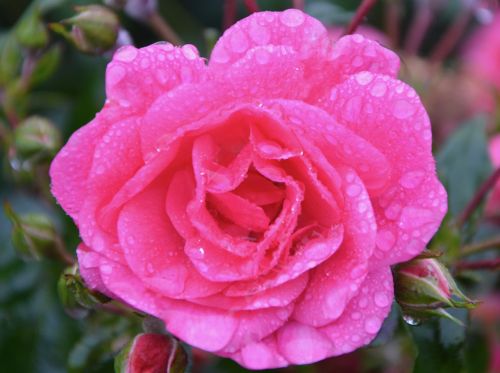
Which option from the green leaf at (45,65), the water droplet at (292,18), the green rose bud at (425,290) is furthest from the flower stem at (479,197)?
the green leaf at (45,65)

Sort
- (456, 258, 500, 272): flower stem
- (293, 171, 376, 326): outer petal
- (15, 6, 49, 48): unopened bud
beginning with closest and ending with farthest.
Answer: (293, 171, 376, 326): outer petal
(456, 258, 500, 272): flower stem
(15, 6, 49, 48): unopened bud

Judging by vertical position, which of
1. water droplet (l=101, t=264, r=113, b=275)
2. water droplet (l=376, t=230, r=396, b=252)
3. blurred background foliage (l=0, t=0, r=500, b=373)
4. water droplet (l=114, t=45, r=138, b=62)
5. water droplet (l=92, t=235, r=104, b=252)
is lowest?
blurred background foliage (l=0, t=0, r=500, b=373)

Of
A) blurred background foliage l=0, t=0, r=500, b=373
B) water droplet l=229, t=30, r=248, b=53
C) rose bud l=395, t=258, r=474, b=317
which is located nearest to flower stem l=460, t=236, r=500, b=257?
blurred background foliage l=0, t=0, r=500, b=373

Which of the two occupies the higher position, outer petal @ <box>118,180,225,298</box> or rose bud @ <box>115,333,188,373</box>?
outer petal @ <box>118,180,225,298</box>

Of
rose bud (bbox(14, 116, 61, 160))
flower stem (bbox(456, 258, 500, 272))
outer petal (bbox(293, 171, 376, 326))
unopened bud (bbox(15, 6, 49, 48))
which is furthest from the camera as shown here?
unopened bud (bbox(15, 6, 49, 48))

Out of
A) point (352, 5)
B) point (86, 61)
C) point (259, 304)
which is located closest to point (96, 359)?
point (259, 304)

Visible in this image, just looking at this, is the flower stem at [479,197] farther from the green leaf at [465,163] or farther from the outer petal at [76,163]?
the outer petal at [76,163]

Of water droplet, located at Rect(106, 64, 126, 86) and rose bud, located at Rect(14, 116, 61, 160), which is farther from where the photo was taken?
rose bud, located at Rect(14, 116, 61, 160)

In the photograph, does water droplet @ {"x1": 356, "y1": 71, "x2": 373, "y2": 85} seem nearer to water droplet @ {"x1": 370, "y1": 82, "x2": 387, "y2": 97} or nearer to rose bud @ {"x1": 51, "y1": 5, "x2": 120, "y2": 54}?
water droplet @ {"x1": 370, "y1": 82, "x2": 387, "y2": 97}
